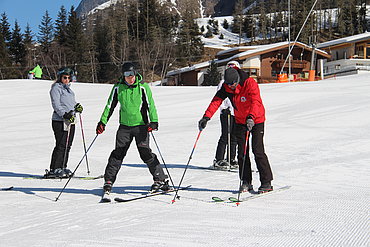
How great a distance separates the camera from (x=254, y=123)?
4.45 metres

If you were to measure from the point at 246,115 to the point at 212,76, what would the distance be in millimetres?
36620

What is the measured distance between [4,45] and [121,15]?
18.2 m

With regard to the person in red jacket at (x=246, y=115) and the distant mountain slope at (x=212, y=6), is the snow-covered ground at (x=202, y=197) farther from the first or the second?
the distant mountain slope at (x=212, y=6)

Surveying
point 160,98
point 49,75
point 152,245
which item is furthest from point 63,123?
point 49,75

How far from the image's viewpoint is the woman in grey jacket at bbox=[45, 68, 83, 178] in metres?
6.18

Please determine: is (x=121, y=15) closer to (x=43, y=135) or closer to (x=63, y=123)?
(x=43, y=135)

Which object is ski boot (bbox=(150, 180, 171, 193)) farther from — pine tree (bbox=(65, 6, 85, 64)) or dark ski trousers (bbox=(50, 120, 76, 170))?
pine tree (bbox=(65, 6, 85, 64))

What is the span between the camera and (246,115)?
4.51m

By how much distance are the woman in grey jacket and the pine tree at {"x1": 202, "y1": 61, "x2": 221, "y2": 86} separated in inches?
1362

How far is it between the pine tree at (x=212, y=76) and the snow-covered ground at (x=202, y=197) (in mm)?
28274

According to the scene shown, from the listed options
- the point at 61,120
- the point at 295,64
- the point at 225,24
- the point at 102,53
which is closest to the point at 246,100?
the point at 61,120

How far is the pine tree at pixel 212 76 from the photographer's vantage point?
1599 inches

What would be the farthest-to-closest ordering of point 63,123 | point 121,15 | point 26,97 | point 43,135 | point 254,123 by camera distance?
point 121,15 < point 26,97 < point 43,135 < point 63,123 < point 254,123

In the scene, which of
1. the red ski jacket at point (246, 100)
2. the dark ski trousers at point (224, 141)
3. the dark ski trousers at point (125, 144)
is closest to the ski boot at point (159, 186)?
the dark ski trousers at point (125, 144)
